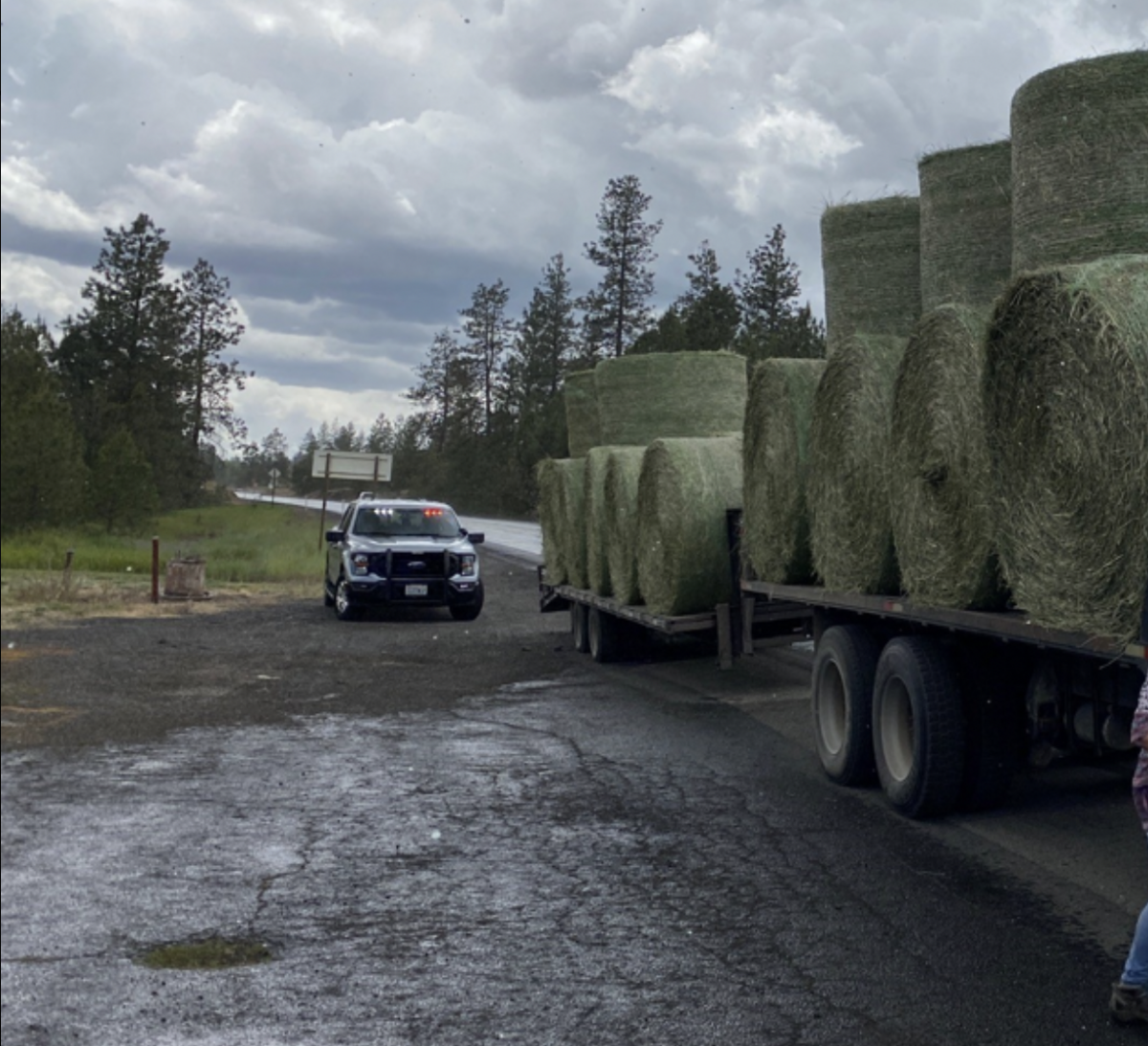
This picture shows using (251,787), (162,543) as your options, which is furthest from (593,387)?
(162,543)

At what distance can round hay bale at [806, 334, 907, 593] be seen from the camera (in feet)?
27.7

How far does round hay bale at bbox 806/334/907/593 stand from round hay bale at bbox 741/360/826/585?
1.94 feet

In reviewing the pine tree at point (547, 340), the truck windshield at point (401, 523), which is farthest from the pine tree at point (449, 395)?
the truck windshield at point (401, 523)

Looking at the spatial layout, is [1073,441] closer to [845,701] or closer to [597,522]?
[845,701]

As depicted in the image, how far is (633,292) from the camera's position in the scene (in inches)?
2721

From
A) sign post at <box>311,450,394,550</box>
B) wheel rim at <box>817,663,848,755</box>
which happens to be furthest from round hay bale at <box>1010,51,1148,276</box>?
sign post at <box>311,450,394,550</box>

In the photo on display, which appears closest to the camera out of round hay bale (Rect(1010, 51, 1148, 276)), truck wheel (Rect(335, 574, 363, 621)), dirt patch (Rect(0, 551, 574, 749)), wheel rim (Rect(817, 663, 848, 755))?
round hay bale (Rect(1010, 51, 1148, 276))

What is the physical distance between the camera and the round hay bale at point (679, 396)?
1548 cm

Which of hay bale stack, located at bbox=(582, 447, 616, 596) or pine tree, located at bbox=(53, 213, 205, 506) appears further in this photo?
pine tree, located at bbox=(53, 213, 205, 506)

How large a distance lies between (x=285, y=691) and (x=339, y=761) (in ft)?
12.0

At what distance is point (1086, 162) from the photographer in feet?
22.2

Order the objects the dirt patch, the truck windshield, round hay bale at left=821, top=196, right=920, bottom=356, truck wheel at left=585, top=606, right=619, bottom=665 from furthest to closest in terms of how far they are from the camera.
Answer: the truck windshield
truck wheel at left=585, top=606, right=619, bottom=665
the dirt patch
round hay bale at left=821, top=196, right=920, bottom=356

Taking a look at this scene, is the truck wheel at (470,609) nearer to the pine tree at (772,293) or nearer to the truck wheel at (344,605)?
the truck wheel at (344,605)

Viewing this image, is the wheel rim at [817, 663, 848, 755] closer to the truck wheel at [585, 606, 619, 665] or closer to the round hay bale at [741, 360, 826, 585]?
the round hay bale at [741, 360, 826, 585]
